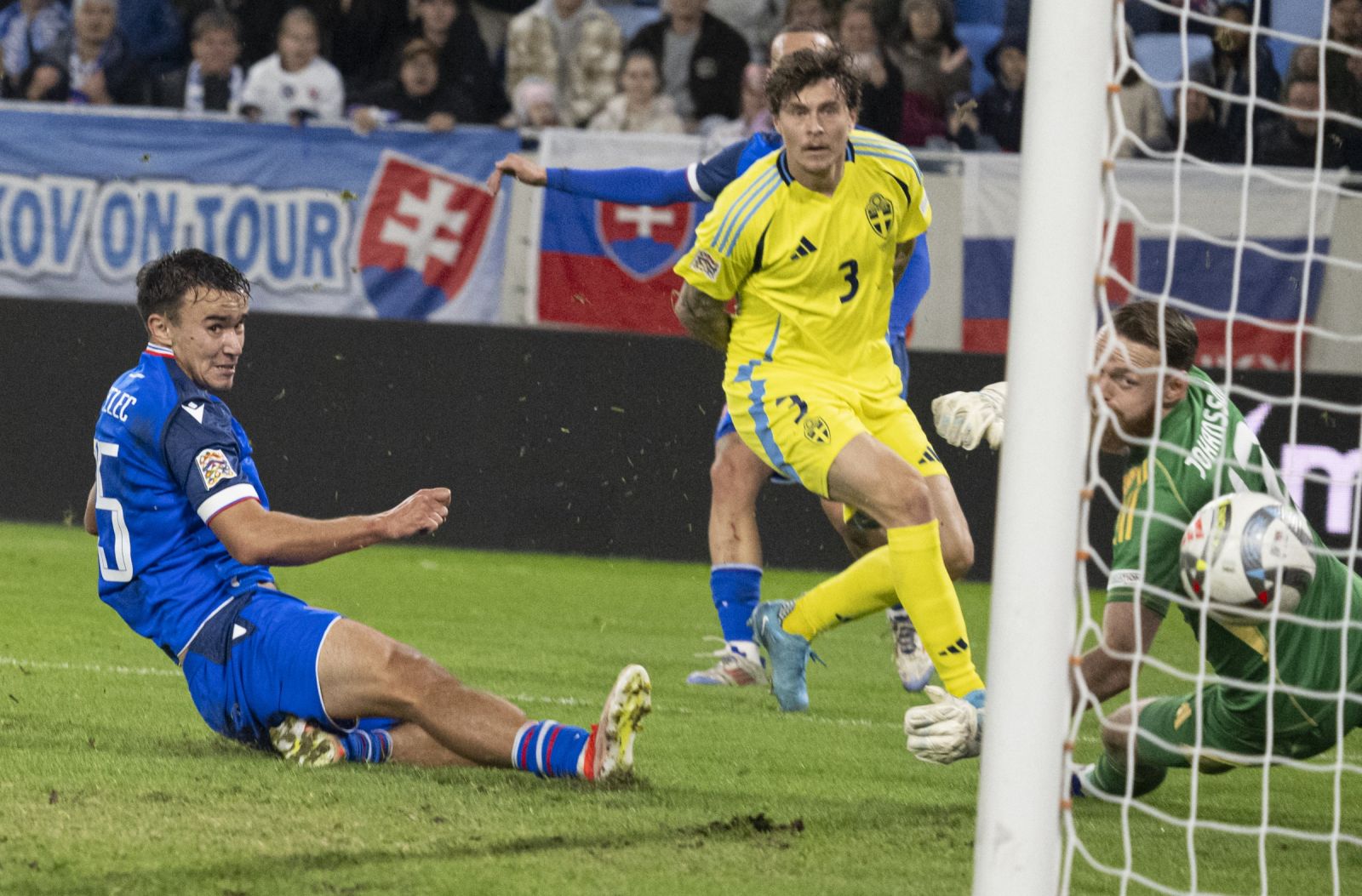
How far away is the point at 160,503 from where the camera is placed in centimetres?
408

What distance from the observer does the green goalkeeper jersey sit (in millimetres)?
3697

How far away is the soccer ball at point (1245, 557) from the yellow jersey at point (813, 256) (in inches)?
65.2

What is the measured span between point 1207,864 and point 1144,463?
82 cm

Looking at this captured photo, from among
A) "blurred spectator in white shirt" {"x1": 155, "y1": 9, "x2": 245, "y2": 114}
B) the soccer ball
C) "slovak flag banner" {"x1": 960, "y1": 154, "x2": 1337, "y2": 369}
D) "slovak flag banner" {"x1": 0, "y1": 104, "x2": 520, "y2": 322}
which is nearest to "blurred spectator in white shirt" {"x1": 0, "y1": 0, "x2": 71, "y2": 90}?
"blurred spectator in white shirt" {"x1": 155, "y1": 9, "x2": 245, "y2": 114}

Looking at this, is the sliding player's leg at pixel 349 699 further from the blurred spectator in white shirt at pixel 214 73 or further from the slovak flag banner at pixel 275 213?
the blurred spectator in white shirt at pixel 214 73

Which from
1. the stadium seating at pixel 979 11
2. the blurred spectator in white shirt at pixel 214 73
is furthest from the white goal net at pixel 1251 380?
the blurred spectator in white shirt at pixel 214 73

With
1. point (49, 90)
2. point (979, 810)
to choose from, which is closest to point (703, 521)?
point (49, 90)

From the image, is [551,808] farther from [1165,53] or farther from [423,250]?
[1165,53]

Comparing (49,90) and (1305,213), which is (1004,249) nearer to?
(1305,213)

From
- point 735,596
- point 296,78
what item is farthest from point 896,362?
point 296,78

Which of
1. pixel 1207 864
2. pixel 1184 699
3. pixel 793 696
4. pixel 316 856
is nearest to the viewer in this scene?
pixel 316 856

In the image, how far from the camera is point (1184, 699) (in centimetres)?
392

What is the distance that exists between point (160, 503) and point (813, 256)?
189cm

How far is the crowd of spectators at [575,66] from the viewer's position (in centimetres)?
1013
